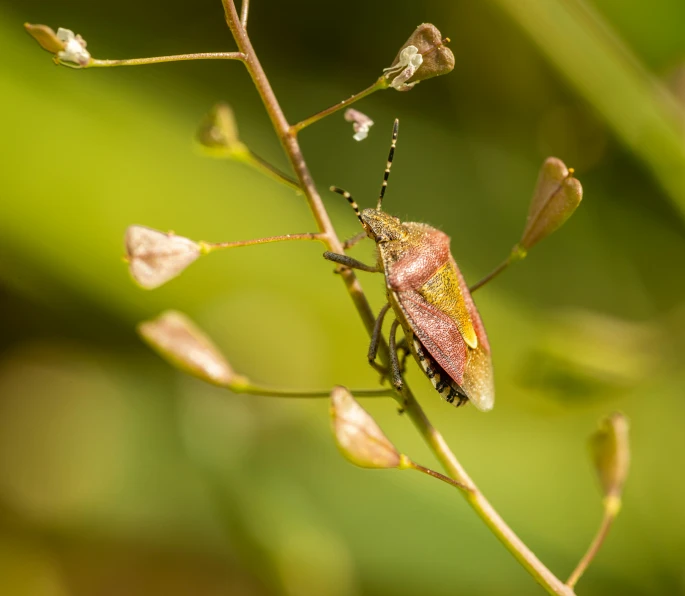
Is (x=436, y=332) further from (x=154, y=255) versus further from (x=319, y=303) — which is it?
(x=319, y=303)

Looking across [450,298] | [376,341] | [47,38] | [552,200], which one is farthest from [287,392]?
[47,38]

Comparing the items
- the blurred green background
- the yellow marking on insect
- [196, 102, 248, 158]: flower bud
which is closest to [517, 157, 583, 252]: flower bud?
the yellow marking on insect

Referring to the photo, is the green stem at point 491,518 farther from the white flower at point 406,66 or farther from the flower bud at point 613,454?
the white flower at point 406,66

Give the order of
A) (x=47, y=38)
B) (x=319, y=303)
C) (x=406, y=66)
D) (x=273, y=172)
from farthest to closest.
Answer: (x=319, y=303) → (x=273, y=172) → (x=406, y=66) → (x=47, y=38)

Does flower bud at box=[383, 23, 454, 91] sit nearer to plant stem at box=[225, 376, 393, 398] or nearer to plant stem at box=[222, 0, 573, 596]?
plant stem at box=[222, 0, 573, 596]

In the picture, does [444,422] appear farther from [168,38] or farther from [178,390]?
[168,38]

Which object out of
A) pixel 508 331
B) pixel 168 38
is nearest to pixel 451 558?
pixel 508 331

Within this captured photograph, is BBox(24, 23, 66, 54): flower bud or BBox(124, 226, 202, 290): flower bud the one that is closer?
BBox(24, 23, 66, 54): flower bud
